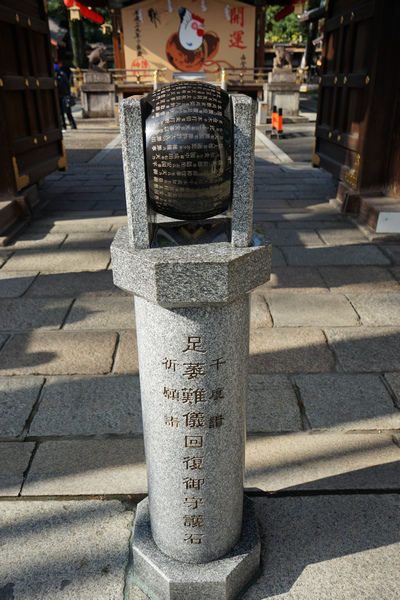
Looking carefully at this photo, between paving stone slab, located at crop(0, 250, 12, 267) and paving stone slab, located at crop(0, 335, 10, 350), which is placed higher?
paving stone slab, located at crop(0, 250, 12, 267)

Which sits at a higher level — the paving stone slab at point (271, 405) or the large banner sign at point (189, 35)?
the large banner sign at point (189, 35)

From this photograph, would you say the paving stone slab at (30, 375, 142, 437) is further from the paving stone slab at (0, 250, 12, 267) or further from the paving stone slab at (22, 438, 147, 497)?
the paving stone slab at (0, 250, 12, 267)

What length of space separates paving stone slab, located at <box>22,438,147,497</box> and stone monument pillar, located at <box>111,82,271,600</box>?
500mm

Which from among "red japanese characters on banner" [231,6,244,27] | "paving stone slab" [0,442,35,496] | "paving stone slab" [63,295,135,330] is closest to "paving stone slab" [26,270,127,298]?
"paving stone slab" [63,295,135,330]

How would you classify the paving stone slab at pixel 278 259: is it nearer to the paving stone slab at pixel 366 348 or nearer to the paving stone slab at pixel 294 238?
the paving stone slab at pixel 294 238

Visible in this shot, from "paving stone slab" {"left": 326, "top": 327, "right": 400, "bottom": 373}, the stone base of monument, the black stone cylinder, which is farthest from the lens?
"paving stone slab" {"left": 326, "top": 327, "right": 400, "bottom": 373}

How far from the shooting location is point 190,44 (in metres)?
21.0

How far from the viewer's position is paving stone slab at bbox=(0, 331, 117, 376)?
11.6 ft

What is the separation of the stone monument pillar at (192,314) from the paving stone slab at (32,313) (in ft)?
7.96

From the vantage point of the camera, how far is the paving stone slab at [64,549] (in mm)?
2061

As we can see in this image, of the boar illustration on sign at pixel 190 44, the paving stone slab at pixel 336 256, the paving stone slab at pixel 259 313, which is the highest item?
the boar illustration on sign at pixel 190 44

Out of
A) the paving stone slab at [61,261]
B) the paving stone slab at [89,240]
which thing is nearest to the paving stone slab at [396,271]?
the paving stone slab at [61,261]

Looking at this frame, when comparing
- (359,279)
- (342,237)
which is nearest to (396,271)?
(359,279)

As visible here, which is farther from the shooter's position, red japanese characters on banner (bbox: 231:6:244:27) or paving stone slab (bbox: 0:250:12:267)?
red japanese characters on banner (bbox: 231:6:244:27)
